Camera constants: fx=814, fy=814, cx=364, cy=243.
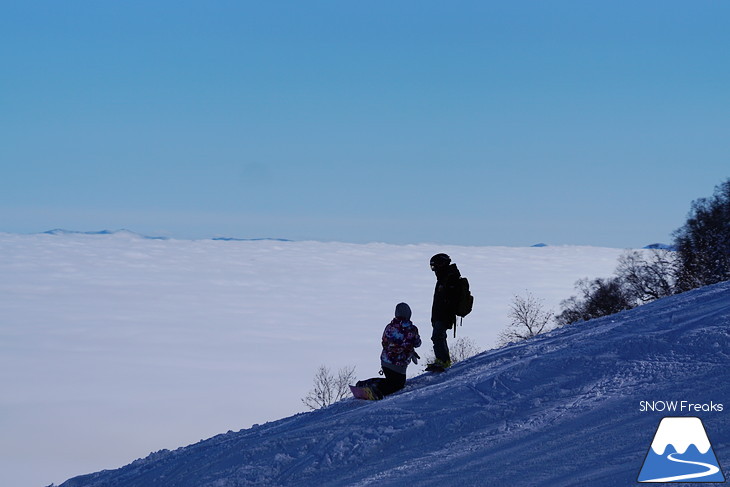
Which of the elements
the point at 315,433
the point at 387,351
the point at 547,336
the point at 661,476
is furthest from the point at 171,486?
the point at 547,336

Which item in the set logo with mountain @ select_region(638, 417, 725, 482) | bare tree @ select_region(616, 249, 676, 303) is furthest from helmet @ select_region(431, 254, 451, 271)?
bare tree @ select_region(616, 249, 676, 303)

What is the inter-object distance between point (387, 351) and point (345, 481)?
10.8ft

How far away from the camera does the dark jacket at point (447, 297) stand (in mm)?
12938

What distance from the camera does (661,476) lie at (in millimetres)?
7816

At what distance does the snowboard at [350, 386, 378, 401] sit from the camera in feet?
41.8

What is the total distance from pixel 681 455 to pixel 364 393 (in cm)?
559

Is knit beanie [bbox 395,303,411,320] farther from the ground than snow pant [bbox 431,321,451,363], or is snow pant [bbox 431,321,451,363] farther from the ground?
knit beanie [bbox 395,303,411,320]

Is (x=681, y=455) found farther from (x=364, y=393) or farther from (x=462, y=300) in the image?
(x=364, y=393)

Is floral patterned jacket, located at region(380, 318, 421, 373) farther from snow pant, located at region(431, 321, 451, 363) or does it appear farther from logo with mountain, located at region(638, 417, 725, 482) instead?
logo with mountain, located at region(638, 417, 725, 482)

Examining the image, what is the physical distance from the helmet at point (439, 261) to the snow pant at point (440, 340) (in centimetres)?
89

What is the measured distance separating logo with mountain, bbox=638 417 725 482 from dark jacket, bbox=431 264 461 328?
14.8ft

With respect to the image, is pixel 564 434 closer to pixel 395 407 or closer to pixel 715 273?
pixel 395 407

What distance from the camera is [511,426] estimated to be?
9.96m
